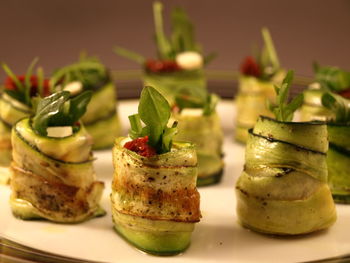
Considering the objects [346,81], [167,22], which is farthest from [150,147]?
[167,22]

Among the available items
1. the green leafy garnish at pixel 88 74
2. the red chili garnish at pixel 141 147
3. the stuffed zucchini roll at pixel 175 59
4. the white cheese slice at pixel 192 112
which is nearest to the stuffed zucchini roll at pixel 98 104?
the green leafy garnish at pixel 88 74

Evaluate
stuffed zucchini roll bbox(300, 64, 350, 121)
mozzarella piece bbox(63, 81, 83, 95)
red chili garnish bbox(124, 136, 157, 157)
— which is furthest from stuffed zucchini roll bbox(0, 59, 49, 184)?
stuffed zucchini roll bbox(300, 64, 350, 121)

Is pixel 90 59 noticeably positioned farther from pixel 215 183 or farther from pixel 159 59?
pixel 215 183

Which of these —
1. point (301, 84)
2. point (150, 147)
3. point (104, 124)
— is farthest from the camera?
point (301, 84)

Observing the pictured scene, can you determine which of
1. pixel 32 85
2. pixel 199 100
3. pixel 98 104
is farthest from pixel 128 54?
pixel 32 85

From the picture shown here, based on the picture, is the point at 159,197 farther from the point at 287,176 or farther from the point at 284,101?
the point at 284,101

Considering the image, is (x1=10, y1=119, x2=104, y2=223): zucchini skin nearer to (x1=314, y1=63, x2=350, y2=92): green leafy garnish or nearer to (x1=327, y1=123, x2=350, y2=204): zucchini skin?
(x1=327, y1=123, x2=350, y2=204): zucchini skin

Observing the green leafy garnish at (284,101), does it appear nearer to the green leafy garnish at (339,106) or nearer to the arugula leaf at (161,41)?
the green leafy garnish at (339,106)

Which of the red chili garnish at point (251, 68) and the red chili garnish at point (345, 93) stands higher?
the red chili garnish at point (345, 93)

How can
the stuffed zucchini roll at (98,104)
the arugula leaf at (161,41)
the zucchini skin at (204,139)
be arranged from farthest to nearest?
the arugula leaf at (161,41)
the stuffed zucchini roll at (98,104)
the zucchini skin at (204,139)
